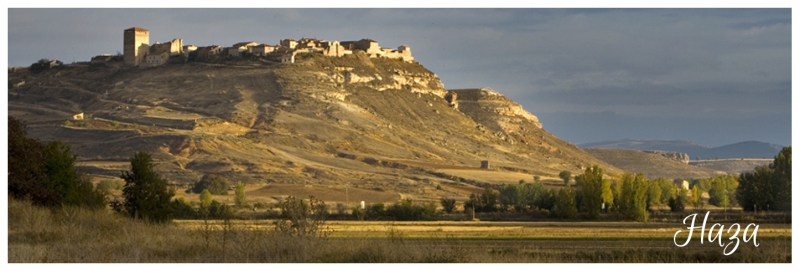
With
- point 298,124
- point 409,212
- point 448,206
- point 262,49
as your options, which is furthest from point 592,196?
point 262,49

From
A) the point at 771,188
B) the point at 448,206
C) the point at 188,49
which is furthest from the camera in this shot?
the point at 188,49

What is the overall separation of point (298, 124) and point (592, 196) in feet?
167

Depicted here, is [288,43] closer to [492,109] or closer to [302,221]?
[492,109]

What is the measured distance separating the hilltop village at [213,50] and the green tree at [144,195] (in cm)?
8922

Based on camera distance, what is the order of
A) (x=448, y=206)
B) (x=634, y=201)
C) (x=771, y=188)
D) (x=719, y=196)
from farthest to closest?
(x=719, y=196) → (x=448, y=206) → (x=771, y=188) → (x=634, y=201)

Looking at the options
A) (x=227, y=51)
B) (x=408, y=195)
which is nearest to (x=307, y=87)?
(x=227, y=51)

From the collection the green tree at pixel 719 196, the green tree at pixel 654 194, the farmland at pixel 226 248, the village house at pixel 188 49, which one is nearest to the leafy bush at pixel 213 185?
the green tree at pixel 654 194

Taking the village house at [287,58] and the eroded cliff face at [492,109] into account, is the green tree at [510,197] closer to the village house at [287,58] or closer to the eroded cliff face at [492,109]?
the village house at [287,58]

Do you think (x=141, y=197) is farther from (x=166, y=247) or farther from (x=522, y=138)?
(x=522, y=138)

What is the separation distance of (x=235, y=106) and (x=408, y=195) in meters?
34.0

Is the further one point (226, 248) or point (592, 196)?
point (592, 196)

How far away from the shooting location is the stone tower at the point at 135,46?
12181cm

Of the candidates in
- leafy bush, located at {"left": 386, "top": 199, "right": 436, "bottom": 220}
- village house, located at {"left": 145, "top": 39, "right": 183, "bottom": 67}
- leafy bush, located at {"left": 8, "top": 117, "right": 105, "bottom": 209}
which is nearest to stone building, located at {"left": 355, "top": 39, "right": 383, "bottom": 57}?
village house, located at {"left": 145, "top": 39, "right": 183, "bottom": 67}

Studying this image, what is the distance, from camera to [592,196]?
5350 centimetres
